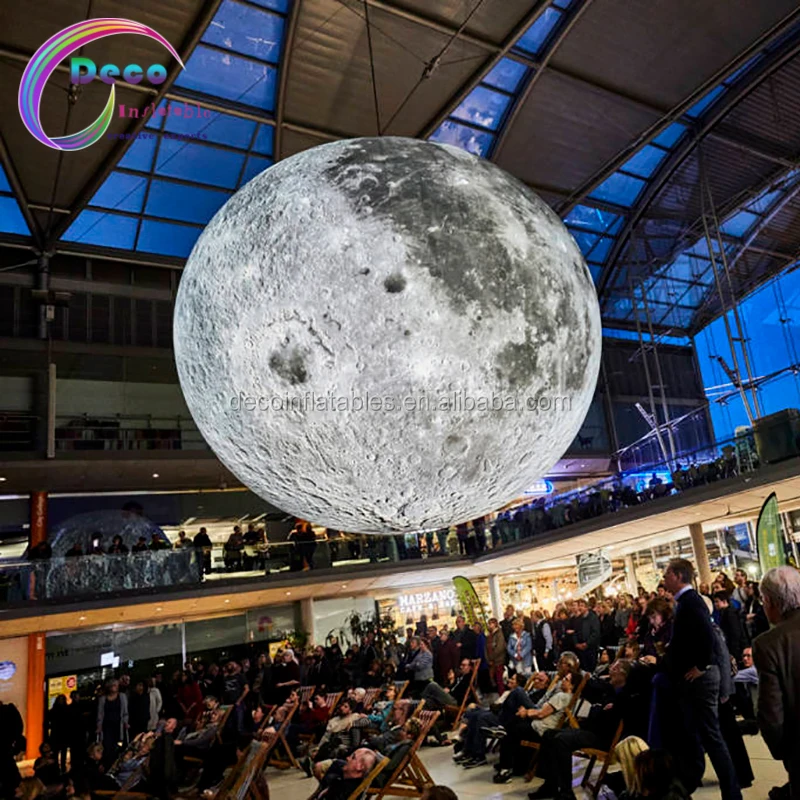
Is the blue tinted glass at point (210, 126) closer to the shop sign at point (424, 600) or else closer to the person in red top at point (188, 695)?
the person in red top at point (188, 695)

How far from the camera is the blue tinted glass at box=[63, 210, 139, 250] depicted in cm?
1997

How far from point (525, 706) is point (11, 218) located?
18.5 metres

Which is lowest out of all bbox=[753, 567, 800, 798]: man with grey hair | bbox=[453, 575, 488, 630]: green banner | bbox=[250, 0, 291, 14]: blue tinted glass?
bbox=[753, 567, 800, 798]: man with grey hair

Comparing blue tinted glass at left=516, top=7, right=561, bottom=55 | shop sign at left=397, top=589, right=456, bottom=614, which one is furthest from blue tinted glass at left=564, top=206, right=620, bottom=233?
shop sign at left=397, top=589, right=456, bottom=614

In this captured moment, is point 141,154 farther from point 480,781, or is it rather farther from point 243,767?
point 480,781

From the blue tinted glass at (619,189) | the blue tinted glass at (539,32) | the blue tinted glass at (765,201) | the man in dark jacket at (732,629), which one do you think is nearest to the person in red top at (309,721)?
the man in dark jacket at (732,629)

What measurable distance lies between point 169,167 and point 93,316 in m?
5.49

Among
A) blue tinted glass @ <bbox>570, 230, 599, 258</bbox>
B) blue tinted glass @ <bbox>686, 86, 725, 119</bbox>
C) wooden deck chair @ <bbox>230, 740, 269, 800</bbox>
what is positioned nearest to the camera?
wooden deck chair @ <bbox>230, 740, 269, 800</bbox>

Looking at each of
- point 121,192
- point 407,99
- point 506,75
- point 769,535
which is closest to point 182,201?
point 121,192

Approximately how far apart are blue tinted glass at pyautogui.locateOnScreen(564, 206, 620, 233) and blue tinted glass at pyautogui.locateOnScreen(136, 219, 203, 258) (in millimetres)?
12552

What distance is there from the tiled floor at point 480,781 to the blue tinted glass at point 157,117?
14.4 m

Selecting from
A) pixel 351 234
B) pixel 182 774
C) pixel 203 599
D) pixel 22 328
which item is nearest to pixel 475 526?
pixel 203 599

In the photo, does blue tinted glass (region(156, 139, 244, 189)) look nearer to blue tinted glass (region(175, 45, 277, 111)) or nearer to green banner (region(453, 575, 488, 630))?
blue tinted glass (region(175, 45, 277, 111))

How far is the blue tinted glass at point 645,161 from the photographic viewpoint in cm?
2331
